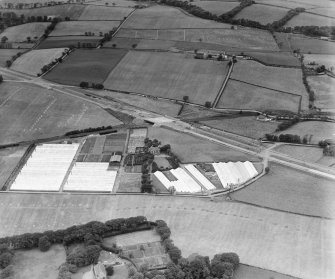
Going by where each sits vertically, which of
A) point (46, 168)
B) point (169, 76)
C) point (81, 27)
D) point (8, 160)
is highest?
point (81, 27)

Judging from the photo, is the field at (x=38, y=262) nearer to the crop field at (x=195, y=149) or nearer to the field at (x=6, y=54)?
the crop field at (x=195, y=149)

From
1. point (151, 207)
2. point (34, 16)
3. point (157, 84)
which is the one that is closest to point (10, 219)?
point (151, 207)

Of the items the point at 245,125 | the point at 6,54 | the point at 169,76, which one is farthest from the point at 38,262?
the point at 6,54

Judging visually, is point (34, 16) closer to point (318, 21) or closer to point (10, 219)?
point (318, 21)

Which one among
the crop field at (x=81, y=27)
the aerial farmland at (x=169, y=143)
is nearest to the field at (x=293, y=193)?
the aerial farmland at (x=169, y=143)

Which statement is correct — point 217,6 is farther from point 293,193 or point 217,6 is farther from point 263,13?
point 293,193
